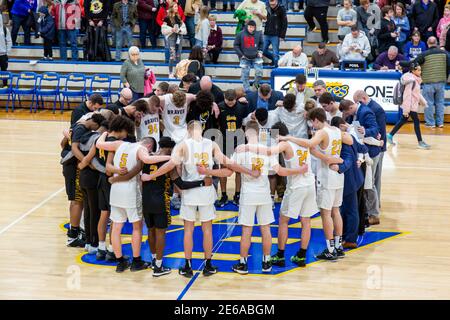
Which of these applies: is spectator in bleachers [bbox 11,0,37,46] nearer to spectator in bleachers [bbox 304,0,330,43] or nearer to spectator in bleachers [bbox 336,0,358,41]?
spectator in bleachers [bbox 304,0,330,43]

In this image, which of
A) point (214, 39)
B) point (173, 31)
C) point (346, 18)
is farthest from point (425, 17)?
point (173, 31)

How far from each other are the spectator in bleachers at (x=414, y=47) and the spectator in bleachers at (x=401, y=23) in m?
0.54

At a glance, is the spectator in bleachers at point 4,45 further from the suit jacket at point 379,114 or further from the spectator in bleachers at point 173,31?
the suit jacket at point 379,114

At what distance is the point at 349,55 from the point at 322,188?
8.73 m

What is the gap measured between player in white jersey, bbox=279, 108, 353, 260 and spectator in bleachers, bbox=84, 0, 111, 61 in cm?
1189

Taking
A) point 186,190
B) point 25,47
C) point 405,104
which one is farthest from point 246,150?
point 25,47

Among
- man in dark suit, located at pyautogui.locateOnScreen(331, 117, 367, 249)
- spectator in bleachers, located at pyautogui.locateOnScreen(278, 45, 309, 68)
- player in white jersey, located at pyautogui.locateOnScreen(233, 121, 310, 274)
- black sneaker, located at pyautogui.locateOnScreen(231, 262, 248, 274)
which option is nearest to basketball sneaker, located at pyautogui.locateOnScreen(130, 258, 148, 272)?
black sneaker, located at pyautogui.locateOnScreen(231, 262, 248, 274)

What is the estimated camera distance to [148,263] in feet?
29.5

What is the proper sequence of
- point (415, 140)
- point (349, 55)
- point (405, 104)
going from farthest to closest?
point (349, 55) < point (415, 140) < point (405, 104)

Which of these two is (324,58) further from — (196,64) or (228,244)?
(228,244)

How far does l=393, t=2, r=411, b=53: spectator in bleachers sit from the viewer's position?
60.3 feet

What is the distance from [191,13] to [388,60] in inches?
215

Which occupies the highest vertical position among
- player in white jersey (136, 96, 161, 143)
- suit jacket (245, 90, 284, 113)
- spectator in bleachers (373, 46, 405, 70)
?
spectator in bleachers (373, 46, 405, 70)
